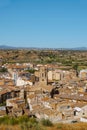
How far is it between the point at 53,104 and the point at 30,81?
21.4 m

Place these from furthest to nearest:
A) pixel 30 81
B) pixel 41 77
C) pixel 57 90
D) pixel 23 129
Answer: pixel 30 81 < pixel 41 77 < pixel 57 90 < pixel 23 129

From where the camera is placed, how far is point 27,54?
13938 cm

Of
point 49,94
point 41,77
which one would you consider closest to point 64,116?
point 49,94

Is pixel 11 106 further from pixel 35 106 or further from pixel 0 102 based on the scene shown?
pixel 0 102

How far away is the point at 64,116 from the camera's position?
22.2 m

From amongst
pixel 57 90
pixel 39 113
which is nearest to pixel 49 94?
pixel 57 90

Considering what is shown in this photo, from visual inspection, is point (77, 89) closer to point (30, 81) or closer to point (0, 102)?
point (0, 102)

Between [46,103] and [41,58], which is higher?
[41,58]

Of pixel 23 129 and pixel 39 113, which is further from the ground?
pixel 23 129

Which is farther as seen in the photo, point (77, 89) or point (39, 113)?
point (77, 89)

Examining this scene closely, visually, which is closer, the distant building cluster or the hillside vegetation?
the distant building cluster

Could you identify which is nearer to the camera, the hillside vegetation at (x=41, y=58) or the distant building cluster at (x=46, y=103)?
the distant building cluster at (x=46, y=103)

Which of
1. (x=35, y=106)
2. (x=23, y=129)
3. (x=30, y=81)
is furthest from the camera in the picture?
(x=30, y=81)

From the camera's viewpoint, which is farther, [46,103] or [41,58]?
[41,58]
